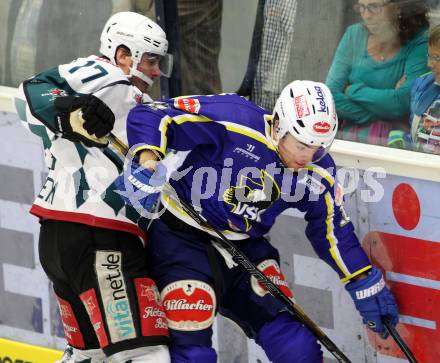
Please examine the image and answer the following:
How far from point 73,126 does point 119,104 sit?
0.27m

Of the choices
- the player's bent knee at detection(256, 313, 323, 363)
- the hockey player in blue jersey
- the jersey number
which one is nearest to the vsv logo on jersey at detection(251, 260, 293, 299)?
the hockey player in blue jersey

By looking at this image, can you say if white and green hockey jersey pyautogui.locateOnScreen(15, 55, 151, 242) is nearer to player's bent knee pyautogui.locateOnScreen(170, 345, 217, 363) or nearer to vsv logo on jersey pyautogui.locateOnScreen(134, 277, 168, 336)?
vsv logo on jersey pyautogui.locateOnScreen(134, 277, 168, 336)

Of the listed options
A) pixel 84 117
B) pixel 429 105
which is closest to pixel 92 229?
pixel 84 117

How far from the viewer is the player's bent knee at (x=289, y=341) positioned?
5.05 meters

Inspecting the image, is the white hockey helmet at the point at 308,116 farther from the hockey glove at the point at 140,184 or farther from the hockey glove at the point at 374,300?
the hockey glove at the point at 374,300

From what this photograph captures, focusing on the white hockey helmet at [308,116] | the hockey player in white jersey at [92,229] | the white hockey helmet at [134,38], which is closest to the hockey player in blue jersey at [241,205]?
the white hockey helmet at [308,116]

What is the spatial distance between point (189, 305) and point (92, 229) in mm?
491

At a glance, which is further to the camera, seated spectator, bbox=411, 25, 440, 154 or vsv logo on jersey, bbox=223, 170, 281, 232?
seated spectator, bbox=411, 25, 440, 154

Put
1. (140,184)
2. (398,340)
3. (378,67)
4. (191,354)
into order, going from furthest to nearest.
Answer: (378,67), (398,340), (191,354), (140,184)

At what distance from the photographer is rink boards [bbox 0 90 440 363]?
5.27 m

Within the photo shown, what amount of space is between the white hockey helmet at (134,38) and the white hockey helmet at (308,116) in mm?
728

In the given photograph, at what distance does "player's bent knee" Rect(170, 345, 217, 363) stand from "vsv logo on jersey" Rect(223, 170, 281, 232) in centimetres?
55

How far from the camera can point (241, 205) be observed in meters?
5.00

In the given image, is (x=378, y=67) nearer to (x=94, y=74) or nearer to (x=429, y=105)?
(x=429, y=105)
